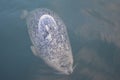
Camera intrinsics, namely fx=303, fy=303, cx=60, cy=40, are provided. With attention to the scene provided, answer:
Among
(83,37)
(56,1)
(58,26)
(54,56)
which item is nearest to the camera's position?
(54,56)

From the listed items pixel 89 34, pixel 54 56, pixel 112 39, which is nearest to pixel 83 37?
pixel 89 34

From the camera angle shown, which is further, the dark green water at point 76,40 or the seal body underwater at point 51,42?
the dark green water at point 76,40

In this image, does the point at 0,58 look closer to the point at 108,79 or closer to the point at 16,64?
the point at 16,64

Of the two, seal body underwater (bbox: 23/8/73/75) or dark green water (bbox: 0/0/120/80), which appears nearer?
seal body underwater (bbox: 23/8/73/75)

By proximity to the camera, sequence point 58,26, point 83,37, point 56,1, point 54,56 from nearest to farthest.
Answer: point 54,56, point 58,26, point 83,37, point 56,1
